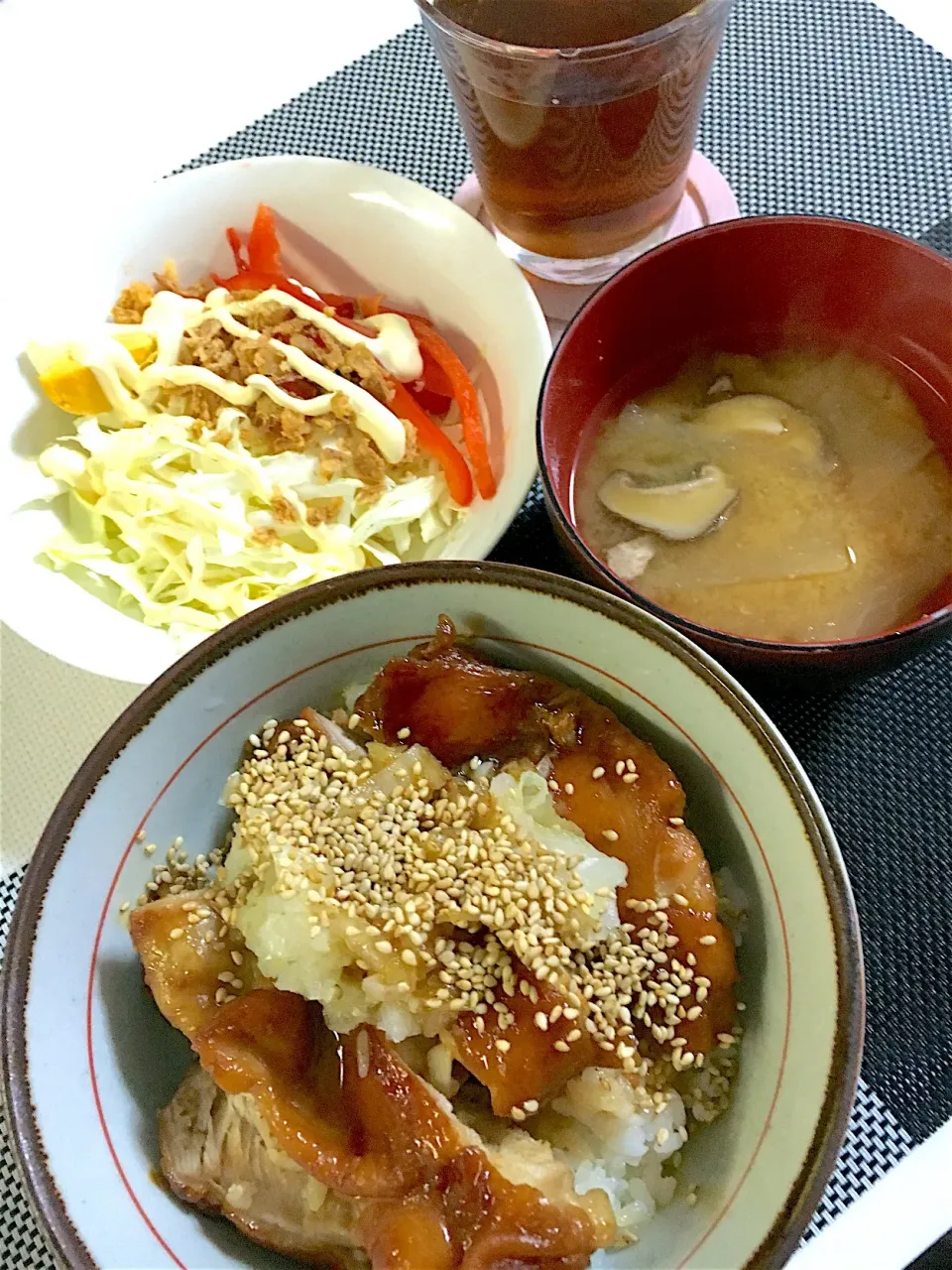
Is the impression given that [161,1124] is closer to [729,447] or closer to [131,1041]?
[131,1041]

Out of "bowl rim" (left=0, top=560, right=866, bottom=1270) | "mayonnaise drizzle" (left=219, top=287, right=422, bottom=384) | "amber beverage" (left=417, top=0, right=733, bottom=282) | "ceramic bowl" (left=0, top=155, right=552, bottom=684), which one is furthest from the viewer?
"mayonnaise drizzle" (left=219, top=287, right=422, bottom=384)

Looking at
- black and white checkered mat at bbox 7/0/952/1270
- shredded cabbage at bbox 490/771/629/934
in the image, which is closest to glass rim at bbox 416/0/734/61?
black and white checkered mat at bbox 7/0/952/1270

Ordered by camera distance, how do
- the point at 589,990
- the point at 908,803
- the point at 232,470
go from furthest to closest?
1. the point at 232,470
2. the point at 908,803
3. the point at 589,990

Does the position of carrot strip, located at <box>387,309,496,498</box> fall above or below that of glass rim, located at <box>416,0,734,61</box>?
below

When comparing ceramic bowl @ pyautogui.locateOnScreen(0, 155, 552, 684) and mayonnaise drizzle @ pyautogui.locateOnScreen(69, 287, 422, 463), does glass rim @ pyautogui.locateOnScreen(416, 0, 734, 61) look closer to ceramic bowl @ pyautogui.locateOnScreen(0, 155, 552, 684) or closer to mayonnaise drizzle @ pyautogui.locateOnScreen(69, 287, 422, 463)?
ceramic bowl @ pyautogui.locateOnScreen(0, 155, 552, 684)

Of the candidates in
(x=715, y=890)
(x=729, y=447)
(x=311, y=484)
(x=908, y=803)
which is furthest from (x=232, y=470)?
(x=908, y=803)
